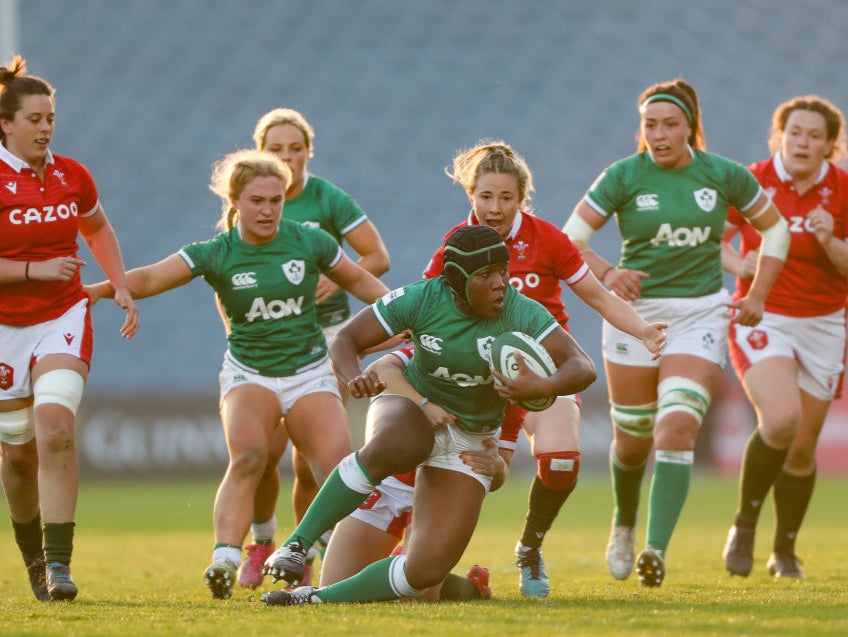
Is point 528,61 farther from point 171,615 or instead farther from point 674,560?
point 171,615

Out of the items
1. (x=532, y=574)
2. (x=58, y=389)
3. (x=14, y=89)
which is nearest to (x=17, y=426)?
(x=58, y=389)

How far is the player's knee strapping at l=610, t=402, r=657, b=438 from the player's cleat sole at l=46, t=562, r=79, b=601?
3.12 metres

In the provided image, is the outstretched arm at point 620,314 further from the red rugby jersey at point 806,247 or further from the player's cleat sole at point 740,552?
the player's cleat sole at point 740,552

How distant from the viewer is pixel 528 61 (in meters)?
24.9

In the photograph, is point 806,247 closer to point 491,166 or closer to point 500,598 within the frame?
point 491,166

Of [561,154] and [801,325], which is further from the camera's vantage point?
[561,154]

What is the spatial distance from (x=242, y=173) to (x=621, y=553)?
2917 millimetres

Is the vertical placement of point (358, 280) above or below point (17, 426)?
above

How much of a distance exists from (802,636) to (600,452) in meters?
13.5

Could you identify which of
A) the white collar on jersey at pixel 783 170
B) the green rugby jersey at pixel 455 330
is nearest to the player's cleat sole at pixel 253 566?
the green rugby jersey at pixel 455 330

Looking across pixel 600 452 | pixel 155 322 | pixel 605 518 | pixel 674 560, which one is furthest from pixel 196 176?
pixel 674 560

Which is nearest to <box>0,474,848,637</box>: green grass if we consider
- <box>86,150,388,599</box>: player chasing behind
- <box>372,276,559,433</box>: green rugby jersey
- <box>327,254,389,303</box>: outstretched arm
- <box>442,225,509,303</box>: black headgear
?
<box>86,150,388,599</box>: player chasing behind

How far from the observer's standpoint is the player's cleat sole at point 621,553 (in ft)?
24.3

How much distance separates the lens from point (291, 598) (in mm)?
5402
